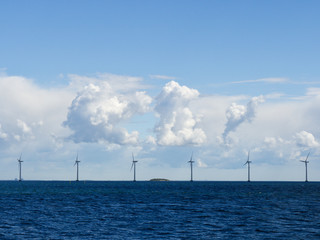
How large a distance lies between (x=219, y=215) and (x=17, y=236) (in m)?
41.0

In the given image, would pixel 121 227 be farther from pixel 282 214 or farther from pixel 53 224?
pixel 282 214

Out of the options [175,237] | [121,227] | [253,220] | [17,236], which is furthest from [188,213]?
[17,236]

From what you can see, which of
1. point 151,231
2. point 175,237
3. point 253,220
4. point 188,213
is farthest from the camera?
point 188,213

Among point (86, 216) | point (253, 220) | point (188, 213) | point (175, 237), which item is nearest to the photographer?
point (175, 237)

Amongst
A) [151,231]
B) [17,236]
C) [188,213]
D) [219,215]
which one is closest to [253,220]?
[219,215]

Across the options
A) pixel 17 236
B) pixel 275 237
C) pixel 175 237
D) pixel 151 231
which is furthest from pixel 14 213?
pixel 275 237

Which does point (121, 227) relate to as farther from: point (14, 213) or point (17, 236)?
point (14, 213)

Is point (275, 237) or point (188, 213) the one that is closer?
point (275, 237)

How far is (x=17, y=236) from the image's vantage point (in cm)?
5972

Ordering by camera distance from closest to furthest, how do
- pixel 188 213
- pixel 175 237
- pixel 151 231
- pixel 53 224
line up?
pixel 175 237 → pixel 151 231 → pixel 53 224 → pixel 188 213

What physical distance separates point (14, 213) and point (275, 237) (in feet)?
180

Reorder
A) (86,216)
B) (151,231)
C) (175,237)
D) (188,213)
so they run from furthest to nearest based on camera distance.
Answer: (188,213) < (86,216) < (151,231) < (175,237)

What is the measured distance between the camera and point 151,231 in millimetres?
64625

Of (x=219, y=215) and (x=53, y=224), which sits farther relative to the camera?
(x=219, y=215)
